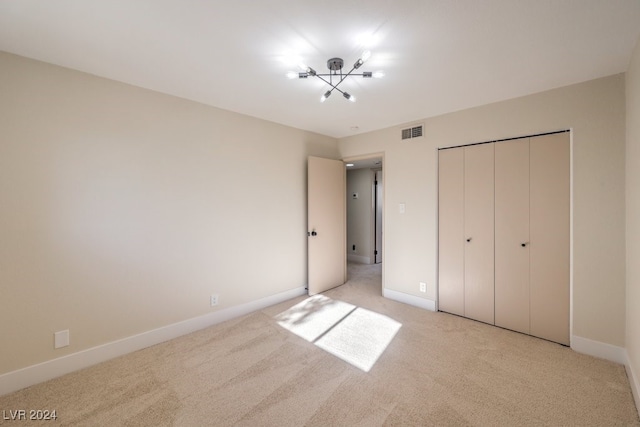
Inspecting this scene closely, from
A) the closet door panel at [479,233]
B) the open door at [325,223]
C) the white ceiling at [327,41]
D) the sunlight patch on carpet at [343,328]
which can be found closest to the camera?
the white ceiling at [327,41]

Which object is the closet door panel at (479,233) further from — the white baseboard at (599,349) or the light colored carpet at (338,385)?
the white baseboard at (599,349)

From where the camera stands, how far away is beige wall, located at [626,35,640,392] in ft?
5.83

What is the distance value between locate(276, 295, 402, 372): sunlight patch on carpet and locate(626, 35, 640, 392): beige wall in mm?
1787

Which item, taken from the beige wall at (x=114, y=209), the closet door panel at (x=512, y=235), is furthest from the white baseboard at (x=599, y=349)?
the beige wall at (x=114, y=209)

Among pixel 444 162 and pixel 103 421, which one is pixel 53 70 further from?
pixel 444 162

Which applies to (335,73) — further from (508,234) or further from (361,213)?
(361,213)

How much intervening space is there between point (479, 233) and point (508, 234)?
28 centimetres

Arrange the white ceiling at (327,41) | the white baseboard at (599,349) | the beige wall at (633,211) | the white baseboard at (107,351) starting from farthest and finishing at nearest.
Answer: the white baseboard at (599,349)
the white baseboard at (107,351)
the beige wall at (633,211)
the white ceiling at (327,41)

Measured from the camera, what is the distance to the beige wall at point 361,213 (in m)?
6.05

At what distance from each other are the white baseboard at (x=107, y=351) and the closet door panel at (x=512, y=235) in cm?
296

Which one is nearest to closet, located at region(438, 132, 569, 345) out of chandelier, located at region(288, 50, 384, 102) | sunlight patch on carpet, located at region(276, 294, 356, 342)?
sunlight patch on carpet, located at region(276, 294, 356, 342)

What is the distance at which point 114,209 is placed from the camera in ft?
7.57

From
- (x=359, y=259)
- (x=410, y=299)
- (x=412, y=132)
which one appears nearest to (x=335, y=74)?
(x=412, y=132)

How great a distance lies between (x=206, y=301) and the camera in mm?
2902
